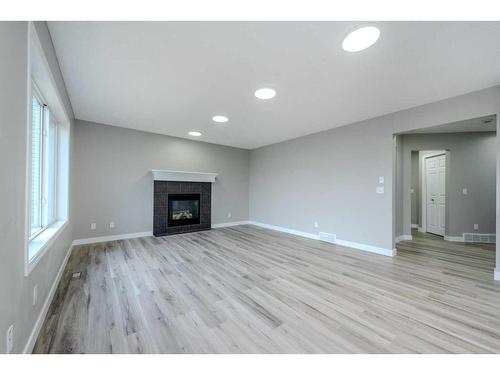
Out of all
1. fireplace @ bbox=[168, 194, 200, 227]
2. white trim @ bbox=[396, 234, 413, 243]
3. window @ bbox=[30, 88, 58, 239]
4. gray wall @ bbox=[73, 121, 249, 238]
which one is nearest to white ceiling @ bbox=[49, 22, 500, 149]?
window @ bbox=[30, 88, 58, 239]

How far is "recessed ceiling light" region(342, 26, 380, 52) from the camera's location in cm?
156

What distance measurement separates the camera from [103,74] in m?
2.22

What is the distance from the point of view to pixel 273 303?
1.89 meters

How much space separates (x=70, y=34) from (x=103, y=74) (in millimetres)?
598

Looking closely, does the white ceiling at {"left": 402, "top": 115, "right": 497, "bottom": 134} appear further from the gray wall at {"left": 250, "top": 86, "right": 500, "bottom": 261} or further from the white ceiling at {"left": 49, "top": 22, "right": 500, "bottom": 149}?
the white ceiling at {"left": 49, "top": 22, "right": 500, "bottom": 149}

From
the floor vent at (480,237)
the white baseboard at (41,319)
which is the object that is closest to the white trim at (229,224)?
the white baseboard at (41,319)

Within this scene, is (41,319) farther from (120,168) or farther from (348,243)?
(348,243)

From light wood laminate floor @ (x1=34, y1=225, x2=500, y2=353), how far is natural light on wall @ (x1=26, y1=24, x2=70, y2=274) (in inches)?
24.8

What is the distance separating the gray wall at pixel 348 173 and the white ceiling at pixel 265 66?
25 cm

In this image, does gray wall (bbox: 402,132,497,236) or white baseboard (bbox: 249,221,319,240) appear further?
white baseboard (bbox: 249,221,319,240)

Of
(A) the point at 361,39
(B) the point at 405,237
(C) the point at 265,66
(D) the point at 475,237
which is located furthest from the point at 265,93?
(D) the point at 475,237

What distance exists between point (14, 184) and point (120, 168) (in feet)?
11.3

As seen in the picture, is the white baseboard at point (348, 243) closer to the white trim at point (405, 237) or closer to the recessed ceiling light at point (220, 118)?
the white trim at point (405, 237)

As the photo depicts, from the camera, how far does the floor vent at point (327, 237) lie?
4063 millimetres
